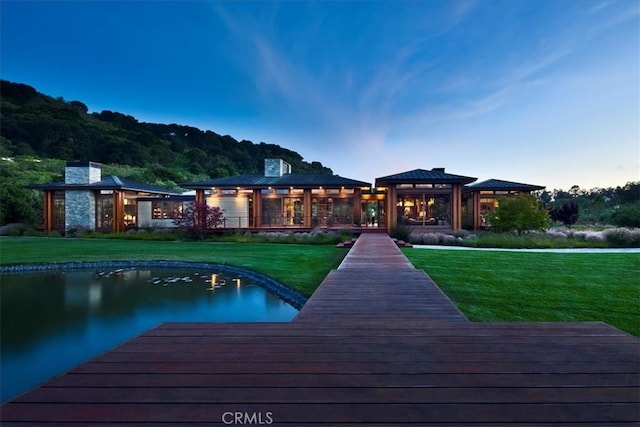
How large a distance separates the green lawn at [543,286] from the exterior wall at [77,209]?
21.0m

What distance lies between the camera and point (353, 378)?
2189 mm

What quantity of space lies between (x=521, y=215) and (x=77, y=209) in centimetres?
2569

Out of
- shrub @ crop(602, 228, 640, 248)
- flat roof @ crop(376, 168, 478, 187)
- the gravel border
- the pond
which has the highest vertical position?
flat roof @ crop(376, 168, 478, 187)

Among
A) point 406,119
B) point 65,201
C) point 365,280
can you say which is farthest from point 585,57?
point 65,201

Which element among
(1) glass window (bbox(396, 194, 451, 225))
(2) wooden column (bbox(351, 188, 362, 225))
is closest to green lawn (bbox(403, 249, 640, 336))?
(1) glass window (bbox(396, 194, 451, 225))

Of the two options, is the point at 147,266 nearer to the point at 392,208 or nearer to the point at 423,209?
the point at 392,208

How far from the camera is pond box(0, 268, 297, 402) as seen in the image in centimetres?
586

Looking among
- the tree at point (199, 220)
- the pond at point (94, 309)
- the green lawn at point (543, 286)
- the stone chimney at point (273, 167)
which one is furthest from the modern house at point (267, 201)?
the pond at point (94, 309)

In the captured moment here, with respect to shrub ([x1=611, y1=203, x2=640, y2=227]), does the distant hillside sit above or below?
above

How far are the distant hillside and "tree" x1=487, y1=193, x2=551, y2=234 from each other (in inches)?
1513

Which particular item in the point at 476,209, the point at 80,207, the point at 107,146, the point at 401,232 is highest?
the point at 107,146

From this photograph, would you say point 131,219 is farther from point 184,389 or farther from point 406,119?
point 184,389

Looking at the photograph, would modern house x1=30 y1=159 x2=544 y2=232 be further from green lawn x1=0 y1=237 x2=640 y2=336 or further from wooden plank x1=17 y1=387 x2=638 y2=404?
wooden plank x1=17 y1=387 x2=638 y2=404

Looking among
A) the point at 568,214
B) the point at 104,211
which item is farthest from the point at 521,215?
the point at 104,211
